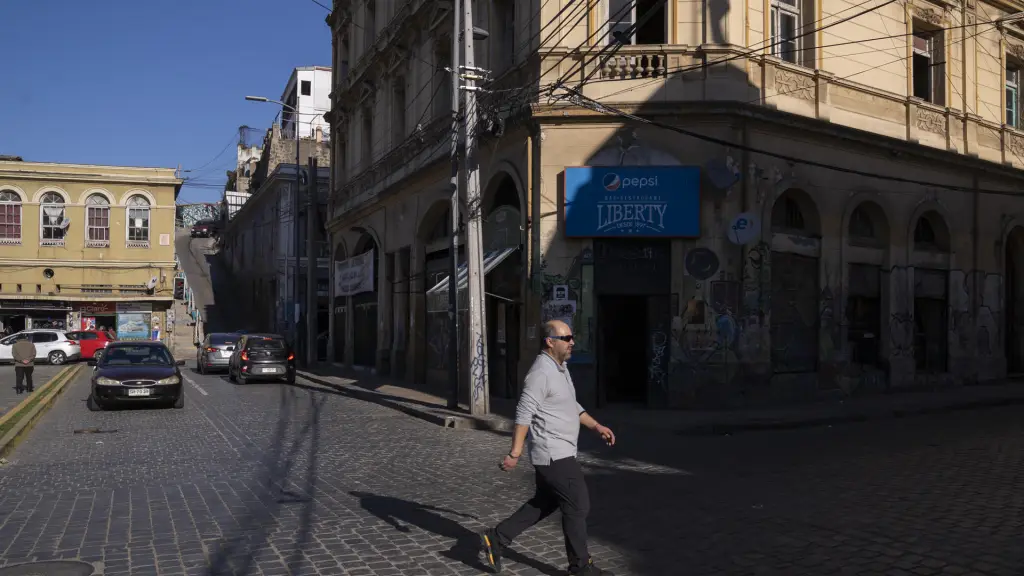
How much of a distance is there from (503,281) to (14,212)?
39195 millimetres

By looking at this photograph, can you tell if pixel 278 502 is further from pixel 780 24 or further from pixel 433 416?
pixel 780 24

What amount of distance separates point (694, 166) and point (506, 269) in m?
4.95

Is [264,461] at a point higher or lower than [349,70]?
lower

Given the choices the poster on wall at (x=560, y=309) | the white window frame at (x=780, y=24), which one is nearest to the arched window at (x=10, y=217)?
the poster on wall at (x=560, y=309)

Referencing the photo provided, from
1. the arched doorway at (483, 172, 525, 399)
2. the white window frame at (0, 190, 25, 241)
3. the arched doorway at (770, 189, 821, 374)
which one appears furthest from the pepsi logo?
the white window frame at (0, 190, 25, 241)

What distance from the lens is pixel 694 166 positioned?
1697 cm

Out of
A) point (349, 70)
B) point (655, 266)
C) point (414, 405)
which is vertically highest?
point (349, 70)

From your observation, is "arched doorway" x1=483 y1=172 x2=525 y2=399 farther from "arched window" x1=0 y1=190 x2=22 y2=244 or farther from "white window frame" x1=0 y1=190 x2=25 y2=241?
"arched window" x1=0 y1=190 x2=22 y2=244

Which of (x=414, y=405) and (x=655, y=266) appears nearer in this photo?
(x=655, y=266)

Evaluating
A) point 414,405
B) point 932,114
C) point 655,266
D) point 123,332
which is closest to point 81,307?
point 123,332

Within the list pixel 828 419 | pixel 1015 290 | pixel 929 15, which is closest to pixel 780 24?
pixel 929 15

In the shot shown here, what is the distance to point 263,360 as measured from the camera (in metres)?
25.9

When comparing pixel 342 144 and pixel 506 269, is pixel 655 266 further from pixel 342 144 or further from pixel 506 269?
pixel 342 144

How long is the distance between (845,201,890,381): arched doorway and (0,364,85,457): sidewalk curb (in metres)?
16.2
